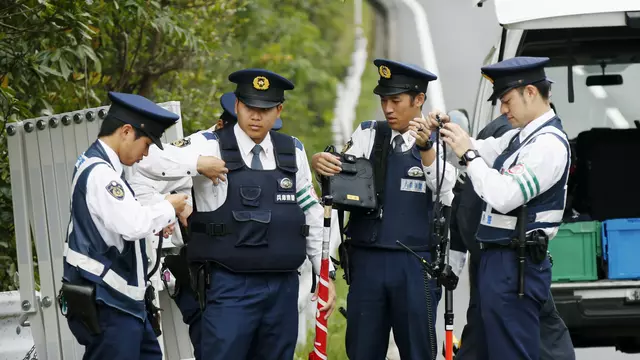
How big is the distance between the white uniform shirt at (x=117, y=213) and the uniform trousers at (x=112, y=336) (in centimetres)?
37

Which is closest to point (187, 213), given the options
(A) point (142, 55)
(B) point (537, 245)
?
(B) point (537, 245)

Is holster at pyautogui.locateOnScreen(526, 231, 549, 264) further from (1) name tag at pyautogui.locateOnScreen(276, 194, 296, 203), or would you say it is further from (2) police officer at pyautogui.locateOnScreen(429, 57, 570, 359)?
(1) name tag at pyautogui.locateOnScreen(276, 194, 296, 203)

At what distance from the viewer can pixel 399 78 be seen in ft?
28.8

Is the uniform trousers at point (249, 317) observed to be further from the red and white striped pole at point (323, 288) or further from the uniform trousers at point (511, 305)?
the uniform trousers at point (511, 305)

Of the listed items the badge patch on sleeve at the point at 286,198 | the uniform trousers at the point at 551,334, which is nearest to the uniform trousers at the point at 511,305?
the uniform trousers at the point at 551,334

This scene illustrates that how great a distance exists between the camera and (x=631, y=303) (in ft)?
33.0

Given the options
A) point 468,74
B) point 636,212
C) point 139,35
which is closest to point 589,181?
point 636,212

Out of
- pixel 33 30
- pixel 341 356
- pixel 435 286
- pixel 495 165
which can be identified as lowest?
pixel 341 356

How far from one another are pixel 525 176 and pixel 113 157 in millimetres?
2289

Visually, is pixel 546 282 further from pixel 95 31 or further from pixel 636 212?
pixel 95 31

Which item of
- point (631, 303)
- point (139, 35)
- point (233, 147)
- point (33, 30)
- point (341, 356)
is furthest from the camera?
point (139, 35)

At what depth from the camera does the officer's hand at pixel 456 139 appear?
806 cm

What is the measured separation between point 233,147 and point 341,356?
3273 millimetres

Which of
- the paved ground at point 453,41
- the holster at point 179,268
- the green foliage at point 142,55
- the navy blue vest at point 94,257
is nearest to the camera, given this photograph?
the navy blue vest at point 94,257
